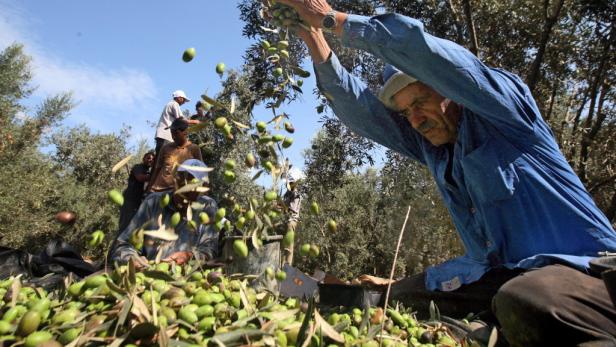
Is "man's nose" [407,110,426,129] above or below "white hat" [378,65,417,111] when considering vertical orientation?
below

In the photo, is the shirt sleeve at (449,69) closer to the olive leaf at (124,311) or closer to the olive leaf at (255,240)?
the olive leaf at (255,240)

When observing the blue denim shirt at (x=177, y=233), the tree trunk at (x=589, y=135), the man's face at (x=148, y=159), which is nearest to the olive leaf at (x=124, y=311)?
the blue denim shirt at (x=177, y=233)

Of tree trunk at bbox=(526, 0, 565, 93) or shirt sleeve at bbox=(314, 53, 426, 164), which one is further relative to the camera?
tree trunk at bbox=(526, 0, 565, 93)

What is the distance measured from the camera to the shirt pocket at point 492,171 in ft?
6.70

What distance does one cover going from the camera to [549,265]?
1.75 m

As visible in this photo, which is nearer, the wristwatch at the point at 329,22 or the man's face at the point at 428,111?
the wristwatch at the point at 329,22

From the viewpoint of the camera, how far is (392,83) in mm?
2457

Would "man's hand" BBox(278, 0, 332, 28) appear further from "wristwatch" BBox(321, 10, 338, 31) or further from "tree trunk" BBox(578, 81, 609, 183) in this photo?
"tree trunk" BBox(578, 81, 609, 183)

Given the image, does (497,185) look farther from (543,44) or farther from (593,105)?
(593,105)

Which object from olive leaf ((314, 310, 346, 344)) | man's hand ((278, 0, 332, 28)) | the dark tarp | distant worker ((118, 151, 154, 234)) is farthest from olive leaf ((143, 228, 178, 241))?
distant worker ((118, 151, 154, 234))

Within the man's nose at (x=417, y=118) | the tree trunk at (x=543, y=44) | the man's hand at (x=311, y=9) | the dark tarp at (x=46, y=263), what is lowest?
the dark tarp at (x=46, y=263)

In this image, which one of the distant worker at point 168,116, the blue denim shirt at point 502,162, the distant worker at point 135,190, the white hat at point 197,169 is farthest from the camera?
the distant worker at point 168,116

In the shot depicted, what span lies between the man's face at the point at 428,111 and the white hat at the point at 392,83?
1.1 inches

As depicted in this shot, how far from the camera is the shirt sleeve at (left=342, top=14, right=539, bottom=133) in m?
1.95
